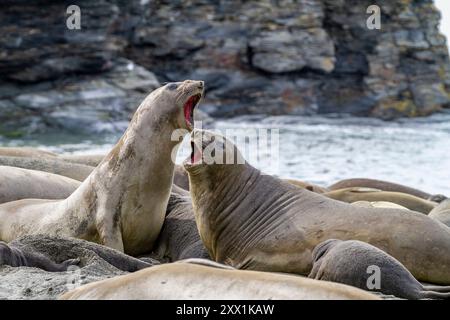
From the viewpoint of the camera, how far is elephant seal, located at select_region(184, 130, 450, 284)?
5.14 meters

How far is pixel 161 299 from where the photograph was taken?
2.86 meters

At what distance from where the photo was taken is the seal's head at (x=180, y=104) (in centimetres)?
609

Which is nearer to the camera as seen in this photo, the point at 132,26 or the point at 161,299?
the point at 161,299

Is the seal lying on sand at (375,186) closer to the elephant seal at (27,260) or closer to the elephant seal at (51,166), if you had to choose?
the elephant seal at (51,166)

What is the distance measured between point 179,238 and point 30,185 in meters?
1.58

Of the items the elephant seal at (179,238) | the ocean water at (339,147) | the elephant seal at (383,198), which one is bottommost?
the ocean water at (339,147)

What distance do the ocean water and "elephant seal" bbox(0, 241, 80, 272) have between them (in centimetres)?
1130

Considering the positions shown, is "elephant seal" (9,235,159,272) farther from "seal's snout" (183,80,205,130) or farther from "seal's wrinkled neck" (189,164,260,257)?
"seal's snout" (183,80,205,130)

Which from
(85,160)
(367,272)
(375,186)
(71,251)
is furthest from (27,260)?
(375,186)

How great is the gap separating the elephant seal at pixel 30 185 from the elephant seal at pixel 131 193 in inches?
26.0

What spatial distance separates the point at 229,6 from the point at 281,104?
462 centimetres

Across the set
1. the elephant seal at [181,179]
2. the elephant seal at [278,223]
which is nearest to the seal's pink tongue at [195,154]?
the elephant seal at [278,223]
